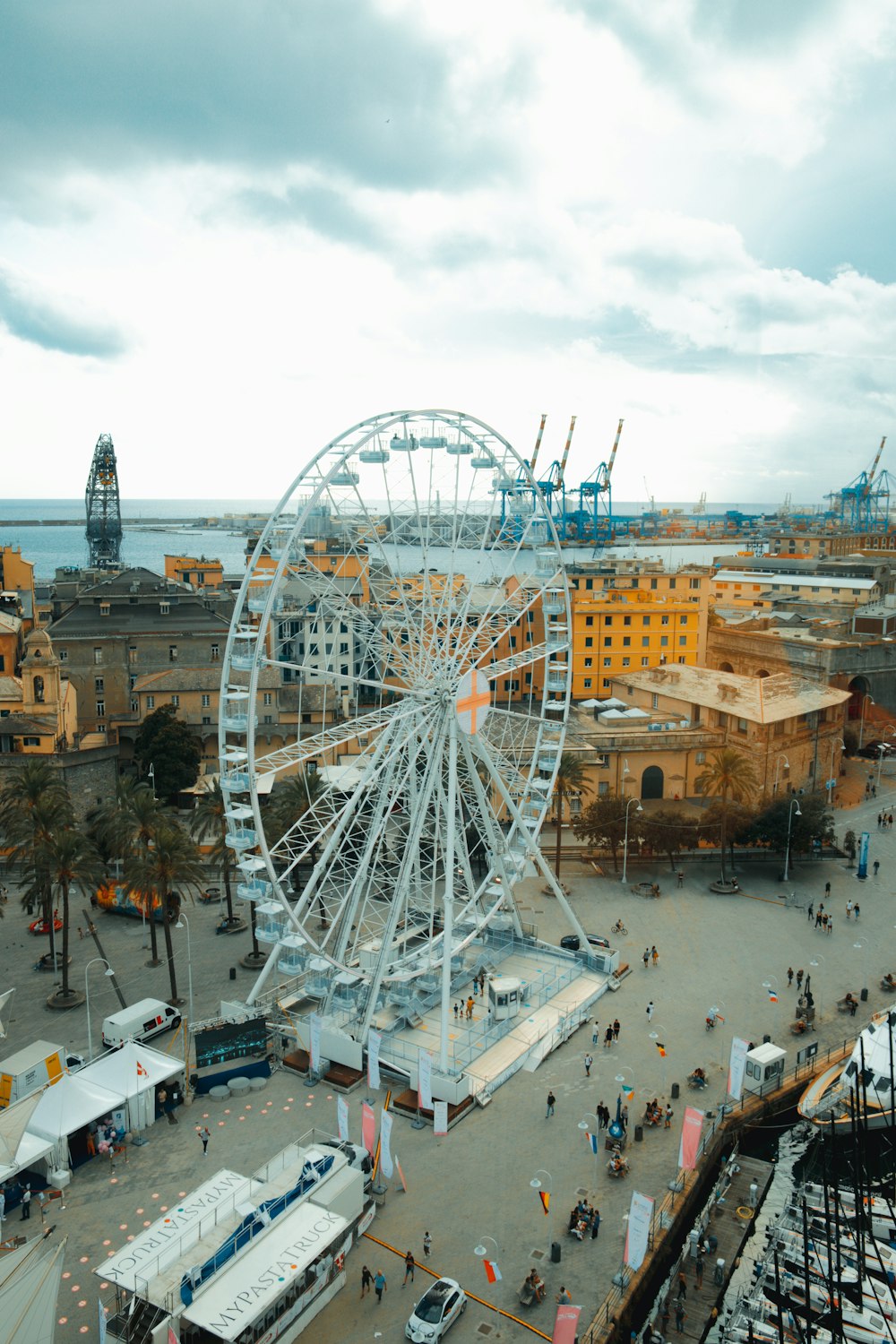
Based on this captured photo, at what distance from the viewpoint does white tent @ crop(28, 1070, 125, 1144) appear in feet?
93.9

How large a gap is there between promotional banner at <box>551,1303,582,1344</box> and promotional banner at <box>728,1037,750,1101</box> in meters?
11.7

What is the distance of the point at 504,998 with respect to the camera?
36875 millimetres

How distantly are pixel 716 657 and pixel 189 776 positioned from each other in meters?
42.4

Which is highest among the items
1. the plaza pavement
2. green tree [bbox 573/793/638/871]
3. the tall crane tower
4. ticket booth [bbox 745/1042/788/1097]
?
the tall crane tower

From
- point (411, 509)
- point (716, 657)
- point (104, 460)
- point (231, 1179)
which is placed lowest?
point (231, 1179)

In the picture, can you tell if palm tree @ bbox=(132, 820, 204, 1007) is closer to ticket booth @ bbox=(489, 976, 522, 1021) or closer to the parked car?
ticket booth @ bbox=(489, 976, 522, 1021)

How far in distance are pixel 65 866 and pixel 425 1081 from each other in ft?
52.0

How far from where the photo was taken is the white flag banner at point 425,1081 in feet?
102

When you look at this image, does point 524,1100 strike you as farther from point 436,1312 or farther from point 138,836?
point 138,836

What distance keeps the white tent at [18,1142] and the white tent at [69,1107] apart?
0.27m

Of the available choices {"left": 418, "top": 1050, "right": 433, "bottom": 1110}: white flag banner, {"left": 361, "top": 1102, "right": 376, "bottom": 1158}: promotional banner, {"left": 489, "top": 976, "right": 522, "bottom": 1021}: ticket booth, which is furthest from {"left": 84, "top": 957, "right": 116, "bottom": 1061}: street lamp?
{"left": 489, "top": 976, "right": 522, "bottom": 1021}: ticket booth

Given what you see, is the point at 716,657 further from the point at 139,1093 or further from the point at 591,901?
the point at 139,1093

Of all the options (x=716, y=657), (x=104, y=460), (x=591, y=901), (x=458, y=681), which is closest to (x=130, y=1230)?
(x=458, y=681)

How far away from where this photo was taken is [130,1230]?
26344 millimetres
